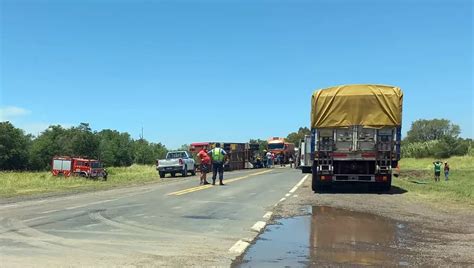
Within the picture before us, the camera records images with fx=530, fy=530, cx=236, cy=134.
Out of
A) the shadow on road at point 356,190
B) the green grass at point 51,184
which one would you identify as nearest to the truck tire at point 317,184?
the shadow on road at point 356,190

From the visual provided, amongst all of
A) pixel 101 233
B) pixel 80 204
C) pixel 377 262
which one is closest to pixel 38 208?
pixel 80 204

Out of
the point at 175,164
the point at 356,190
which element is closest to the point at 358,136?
the point at 356,190

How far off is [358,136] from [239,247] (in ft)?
37.5

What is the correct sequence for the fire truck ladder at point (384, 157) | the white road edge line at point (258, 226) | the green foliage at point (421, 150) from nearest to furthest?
the white road edge line at point (258, 226), the fire truck ladder at point (384, 157), the green foliage at point (421, 150)

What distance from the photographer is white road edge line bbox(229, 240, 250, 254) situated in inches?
329

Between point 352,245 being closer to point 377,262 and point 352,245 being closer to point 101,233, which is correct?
point 377,262

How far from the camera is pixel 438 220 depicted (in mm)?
12625

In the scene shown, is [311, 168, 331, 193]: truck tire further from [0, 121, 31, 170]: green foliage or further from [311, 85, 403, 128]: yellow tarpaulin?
[0, 121, 31, 170]: green foliage

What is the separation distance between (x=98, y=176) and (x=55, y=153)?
67.1 m

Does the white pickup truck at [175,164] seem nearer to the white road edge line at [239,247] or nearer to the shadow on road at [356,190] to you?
the shadow on road at [356,190]

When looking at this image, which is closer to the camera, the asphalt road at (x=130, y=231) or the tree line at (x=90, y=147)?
the asphalt road at (x=130, y=231)

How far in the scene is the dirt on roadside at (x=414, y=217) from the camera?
Result: 832cm

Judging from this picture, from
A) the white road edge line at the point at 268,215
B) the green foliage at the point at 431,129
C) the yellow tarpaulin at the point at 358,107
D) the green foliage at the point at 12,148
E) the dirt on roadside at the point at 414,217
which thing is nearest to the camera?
the dirt on roadside at the point at 414,217

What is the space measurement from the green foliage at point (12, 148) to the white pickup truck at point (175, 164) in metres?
72.0
